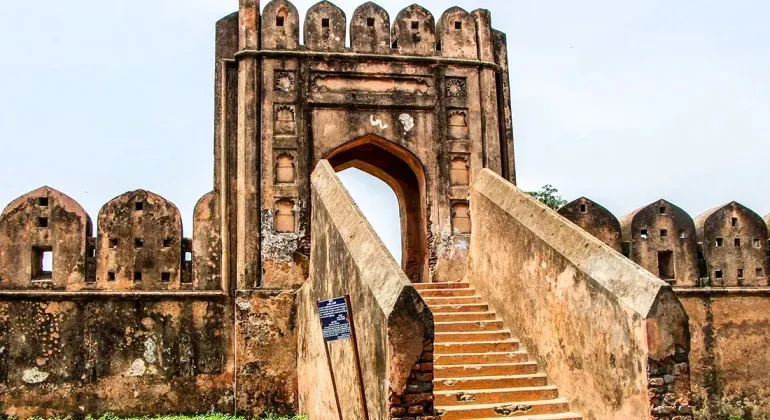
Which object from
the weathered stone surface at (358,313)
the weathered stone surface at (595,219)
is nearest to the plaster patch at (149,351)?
the weathered stone surface at (358,313)

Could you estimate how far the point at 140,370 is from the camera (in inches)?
401

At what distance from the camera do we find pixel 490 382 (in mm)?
7250

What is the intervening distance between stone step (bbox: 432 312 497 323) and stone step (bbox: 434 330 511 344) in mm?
374

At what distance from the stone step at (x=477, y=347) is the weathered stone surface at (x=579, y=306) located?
0.58ft

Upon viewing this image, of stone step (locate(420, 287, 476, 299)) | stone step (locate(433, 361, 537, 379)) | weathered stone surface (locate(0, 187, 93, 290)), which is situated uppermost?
weathered stone surface (locate(0, 187, 93, 290))

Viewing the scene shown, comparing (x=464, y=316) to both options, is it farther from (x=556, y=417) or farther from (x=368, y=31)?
(x=368, y=31)

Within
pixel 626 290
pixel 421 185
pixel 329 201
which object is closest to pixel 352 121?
pixel 421 185

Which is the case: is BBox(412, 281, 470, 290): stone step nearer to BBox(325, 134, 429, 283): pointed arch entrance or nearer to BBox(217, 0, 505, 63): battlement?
BBox(325, 134, 429, 283): pointed arch entrance

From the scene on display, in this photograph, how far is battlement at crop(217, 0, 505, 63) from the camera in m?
11.2

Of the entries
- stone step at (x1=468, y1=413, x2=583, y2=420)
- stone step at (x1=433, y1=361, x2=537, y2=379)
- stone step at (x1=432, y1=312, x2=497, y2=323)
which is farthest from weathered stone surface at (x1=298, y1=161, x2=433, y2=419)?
stone step at (x1=432, y1=312, x2=497, y2=323)

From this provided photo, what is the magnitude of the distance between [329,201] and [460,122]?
3.93 metres

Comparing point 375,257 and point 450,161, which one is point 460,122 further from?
point 375,257

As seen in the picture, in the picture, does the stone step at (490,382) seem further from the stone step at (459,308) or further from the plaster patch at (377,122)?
the plaster patch at (377,122)

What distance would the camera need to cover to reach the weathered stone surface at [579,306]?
6.05 meters
